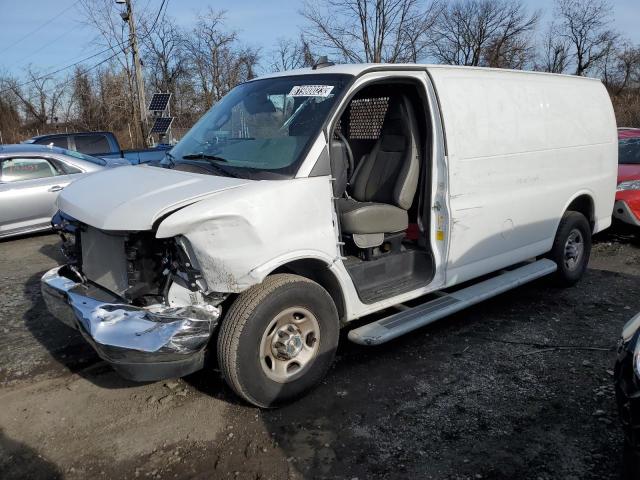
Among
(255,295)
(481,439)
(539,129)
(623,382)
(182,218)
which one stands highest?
(539,129)

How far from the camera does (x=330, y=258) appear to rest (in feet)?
11.4

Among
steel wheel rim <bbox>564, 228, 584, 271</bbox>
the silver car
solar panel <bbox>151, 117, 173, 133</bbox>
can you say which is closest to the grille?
steel wheel rim <bbox>564, 228, 584, 271</bbox>

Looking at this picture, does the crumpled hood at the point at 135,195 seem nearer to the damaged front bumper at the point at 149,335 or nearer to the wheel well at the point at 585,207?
the damaged front bumper at the point at 149,335

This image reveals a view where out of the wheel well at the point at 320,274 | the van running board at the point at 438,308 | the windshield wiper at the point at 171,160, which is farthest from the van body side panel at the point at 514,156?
the windshield wiper at the point at 171,160

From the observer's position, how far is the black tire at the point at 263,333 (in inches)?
Answer: 121

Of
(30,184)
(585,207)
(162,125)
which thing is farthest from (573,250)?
(162,125)

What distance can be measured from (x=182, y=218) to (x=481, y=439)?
2176 mm

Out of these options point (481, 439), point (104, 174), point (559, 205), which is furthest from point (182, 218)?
point (559, 205)

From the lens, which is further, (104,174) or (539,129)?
(539,129)

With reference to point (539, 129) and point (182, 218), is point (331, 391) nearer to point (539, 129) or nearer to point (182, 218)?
point (182, 218)

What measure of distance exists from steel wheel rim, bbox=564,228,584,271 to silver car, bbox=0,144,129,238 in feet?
23.3

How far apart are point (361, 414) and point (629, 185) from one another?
6.20m

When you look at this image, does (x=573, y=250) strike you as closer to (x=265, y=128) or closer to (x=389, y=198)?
(x=389, y=198)

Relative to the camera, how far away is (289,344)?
3348 millimetres
